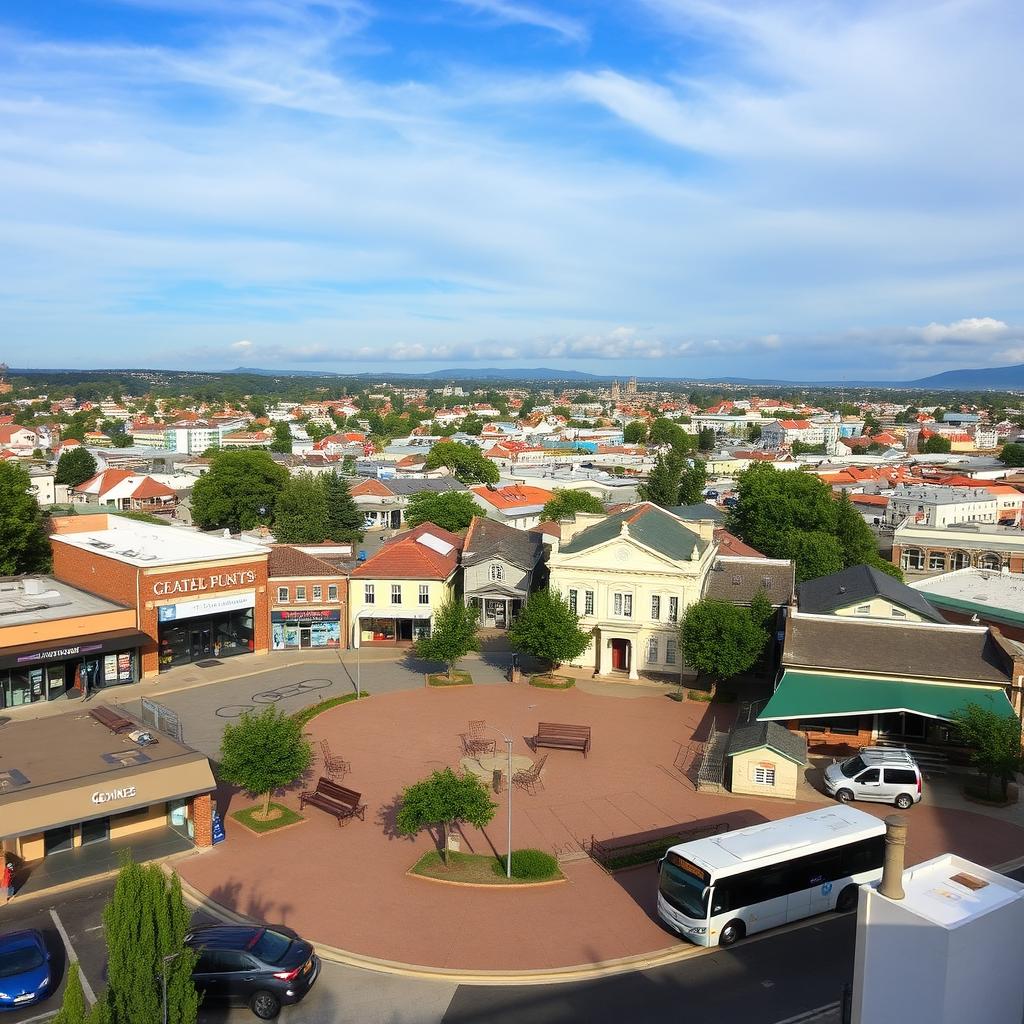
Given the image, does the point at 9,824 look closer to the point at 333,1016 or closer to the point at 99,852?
the point at 99,852

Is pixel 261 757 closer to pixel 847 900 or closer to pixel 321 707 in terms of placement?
pixel 321 707

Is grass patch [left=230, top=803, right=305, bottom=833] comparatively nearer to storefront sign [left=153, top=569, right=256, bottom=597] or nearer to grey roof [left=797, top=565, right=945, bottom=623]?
storefront sign [left=153, top=569, right=256, bottom=597]

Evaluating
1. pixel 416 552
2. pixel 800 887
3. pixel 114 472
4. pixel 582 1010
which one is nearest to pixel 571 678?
pixel 416 552

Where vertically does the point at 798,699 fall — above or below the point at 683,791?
above

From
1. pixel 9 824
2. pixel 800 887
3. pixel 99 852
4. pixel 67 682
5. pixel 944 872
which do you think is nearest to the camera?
pixel 944 872

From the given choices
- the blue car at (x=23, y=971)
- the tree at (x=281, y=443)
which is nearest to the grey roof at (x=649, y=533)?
the blue car at (x=23, y=971)

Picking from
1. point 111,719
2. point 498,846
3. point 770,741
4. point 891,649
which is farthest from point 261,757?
point 891,649

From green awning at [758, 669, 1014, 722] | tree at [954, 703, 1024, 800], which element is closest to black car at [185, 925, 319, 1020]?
green awning at [758, 669, 1014, 722]
